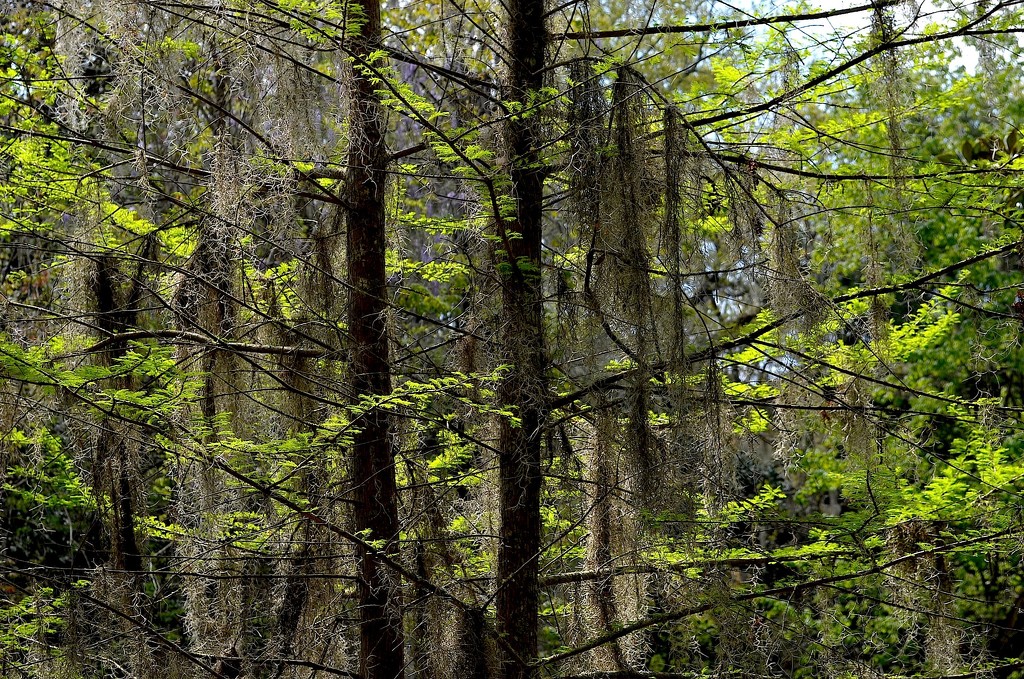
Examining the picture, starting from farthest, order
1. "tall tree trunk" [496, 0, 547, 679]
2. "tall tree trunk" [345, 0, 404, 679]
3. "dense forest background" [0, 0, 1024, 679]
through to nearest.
Answer: "tall tree trunk" [345, 0, 404, 679]
"tall tree trunk" [496, 0, 547, 679]
"dense forest background" [0, 0, 1024, 679]

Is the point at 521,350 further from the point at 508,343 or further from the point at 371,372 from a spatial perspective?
the point at 371,372

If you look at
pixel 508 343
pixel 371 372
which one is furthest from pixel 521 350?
pixel 371 372

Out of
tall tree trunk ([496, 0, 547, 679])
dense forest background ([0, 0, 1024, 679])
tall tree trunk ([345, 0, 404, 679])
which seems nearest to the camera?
dense forest background ([0, 0, 1024, 679])

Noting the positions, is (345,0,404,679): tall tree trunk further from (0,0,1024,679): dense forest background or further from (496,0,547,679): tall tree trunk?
(496,0,547,679): tall tree trunk

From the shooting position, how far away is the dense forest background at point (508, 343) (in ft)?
13.9

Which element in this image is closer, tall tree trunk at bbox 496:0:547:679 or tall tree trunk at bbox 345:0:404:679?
tall tree trunk at bbox 496:0:547:679

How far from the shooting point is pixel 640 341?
4039 millimetres

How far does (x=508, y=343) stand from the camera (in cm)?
442

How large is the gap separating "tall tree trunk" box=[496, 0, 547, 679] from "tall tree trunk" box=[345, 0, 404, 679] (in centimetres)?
72

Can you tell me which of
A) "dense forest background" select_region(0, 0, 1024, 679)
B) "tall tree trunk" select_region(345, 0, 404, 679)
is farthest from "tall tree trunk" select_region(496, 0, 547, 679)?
"tall tree trunk" select_region(345, 0, 404, 679)

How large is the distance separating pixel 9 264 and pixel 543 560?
19.5 feet

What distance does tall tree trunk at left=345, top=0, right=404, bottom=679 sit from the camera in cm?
525

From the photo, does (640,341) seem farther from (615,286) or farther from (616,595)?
(616,595)

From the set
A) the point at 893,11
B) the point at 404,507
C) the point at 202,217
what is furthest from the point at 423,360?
the point at 893,11
